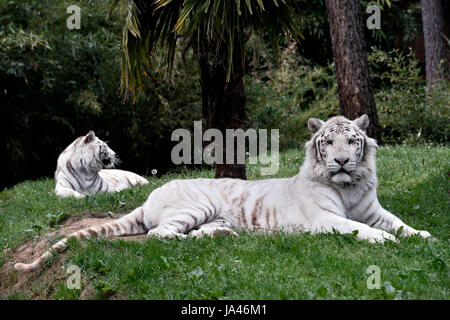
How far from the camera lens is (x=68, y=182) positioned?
31.3 ft

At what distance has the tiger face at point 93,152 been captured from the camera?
9.59 m

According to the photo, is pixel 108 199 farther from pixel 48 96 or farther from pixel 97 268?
pixel 48 96

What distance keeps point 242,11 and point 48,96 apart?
27.0 ft

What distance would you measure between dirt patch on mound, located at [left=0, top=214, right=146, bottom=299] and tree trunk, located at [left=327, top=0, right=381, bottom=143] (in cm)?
485

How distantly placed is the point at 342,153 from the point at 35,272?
120 inches

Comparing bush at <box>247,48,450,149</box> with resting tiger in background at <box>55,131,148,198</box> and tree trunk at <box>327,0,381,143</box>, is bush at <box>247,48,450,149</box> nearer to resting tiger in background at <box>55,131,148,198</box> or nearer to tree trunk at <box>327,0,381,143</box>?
tree trunk at <box>327,0,381,143</box>

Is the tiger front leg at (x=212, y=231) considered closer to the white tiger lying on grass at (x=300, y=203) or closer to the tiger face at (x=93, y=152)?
the white tiger lying on grass at (x=300, y=203)

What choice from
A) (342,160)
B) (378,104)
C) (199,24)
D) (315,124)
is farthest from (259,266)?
(378,104)

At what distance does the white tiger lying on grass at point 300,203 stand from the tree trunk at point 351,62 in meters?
3.61

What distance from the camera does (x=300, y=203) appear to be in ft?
19.6
